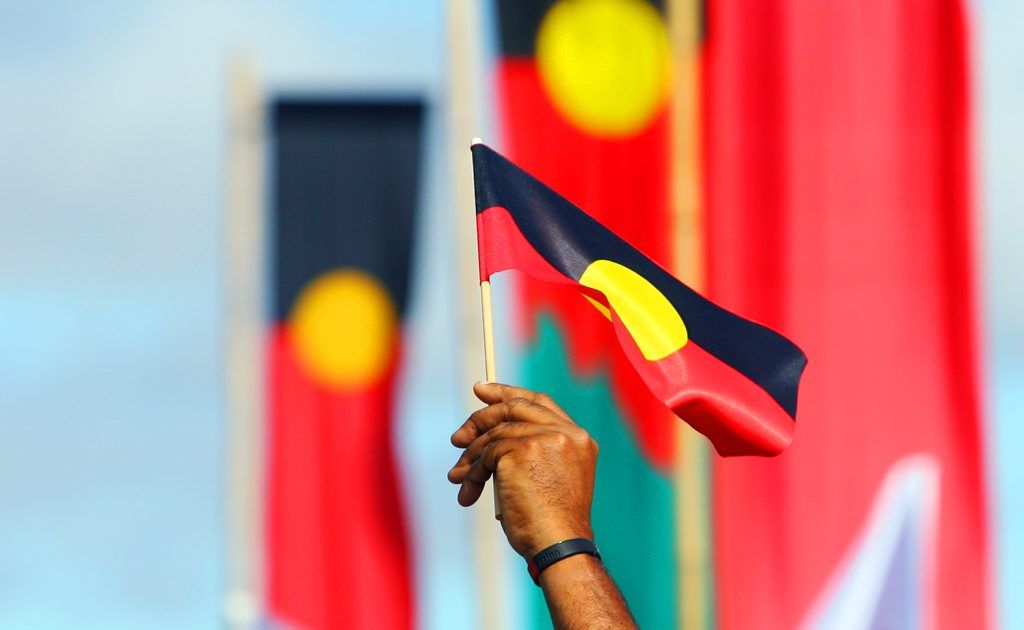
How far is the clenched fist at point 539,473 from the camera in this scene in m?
3.46

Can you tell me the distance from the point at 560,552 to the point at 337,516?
11.1 m

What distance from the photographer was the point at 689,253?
12516 millimetres

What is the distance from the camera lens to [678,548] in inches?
483

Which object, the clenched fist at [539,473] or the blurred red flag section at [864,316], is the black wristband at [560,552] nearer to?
the clenched fist at [539,473]

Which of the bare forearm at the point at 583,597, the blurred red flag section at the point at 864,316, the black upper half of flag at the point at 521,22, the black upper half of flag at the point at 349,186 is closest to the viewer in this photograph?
the bare forearm at the point at 583,597

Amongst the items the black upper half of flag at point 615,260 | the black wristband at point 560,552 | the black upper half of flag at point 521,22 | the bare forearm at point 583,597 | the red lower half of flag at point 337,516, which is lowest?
the red lower half of flag at point 337,516

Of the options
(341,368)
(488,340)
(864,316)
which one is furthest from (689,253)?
(488,340)

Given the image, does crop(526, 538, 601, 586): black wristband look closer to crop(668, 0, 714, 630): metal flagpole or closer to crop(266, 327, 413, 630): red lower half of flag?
crop(668, 0, 714, 630): metal flagpole

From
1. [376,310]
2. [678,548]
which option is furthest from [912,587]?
[376,310]

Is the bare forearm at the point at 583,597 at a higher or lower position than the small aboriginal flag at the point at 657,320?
lower

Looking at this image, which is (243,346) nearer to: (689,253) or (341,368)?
(341,368)

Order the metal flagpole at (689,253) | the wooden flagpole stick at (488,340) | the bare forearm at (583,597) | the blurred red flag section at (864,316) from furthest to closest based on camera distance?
the metal flagpole at (689,253)
the blurred red flag section at (864,316)
the wooden flagpole stick at (488,340)
the bare forearm at (583,597)

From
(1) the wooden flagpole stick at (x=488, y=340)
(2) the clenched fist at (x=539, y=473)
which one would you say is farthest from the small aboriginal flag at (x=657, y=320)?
(2) the clenched fist at (x=539, y=473)

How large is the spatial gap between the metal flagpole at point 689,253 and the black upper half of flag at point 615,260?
21.5 feet
